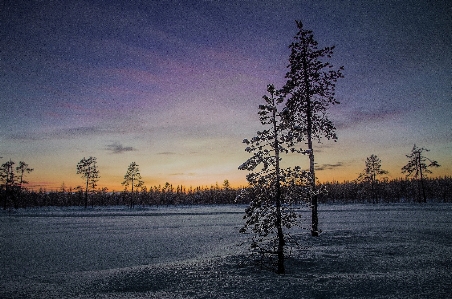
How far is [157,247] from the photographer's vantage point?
53.4ft

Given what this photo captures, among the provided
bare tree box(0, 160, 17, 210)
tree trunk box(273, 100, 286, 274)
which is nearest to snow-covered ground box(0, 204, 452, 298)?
tree trunk box(273, 100, 286, 274)

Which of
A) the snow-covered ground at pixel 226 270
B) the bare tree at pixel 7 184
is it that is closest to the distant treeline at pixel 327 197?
the bare tree at pixel 7 184

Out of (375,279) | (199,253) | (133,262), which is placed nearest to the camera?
(375,279)

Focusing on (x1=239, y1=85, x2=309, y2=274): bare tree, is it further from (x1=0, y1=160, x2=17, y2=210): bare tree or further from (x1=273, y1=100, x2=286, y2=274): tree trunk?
(x1=0, y1=160, x2=17, y2=210): bare tree

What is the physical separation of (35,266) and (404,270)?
51.5 feet

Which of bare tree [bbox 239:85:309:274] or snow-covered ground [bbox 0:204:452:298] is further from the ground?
bare tree [bbox 239:85:309:274]

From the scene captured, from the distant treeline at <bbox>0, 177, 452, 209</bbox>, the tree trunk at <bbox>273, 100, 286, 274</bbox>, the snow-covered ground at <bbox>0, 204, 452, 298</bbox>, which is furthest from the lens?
the distant treeline at <bbox>0, 177, 452, 209</bbox>

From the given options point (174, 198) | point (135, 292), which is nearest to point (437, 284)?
point (135, 292)

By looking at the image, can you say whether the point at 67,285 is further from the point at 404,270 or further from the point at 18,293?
the point at 404,270

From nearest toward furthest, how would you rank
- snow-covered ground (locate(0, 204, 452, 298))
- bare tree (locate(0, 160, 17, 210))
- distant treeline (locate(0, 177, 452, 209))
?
snow-covered ground (locate(0, 204, 452, 298)) → bare tree (locate(0, 160, 17, 210)) → distant treeline (locate(0, 177, 452, 209))

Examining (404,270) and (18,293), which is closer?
(18,293)

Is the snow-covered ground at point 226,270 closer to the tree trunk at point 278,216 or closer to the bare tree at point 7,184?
the tree trunk at point 278,216

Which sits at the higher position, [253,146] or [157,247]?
[253,146]

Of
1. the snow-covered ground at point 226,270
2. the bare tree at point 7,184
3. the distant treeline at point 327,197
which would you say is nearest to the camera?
the snow-covered ground at point 226,270
